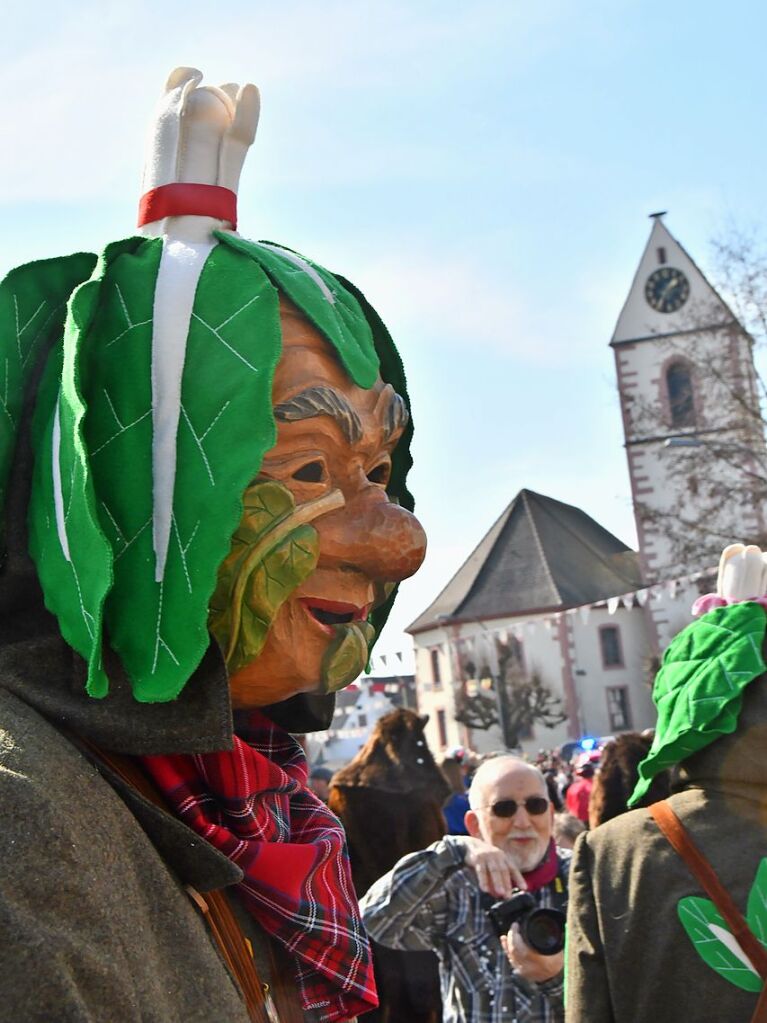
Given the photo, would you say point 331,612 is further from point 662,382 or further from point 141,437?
point 662,382

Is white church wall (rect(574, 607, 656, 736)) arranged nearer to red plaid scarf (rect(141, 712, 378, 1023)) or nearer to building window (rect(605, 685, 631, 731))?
building window (rect(605, 685, 631, 731))

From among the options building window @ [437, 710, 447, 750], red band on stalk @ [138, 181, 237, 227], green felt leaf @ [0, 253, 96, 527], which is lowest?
building window @ [437, 710, 447, 750]

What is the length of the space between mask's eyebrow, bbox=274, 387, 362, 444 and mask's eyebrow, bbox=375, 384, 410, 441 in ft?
0.29

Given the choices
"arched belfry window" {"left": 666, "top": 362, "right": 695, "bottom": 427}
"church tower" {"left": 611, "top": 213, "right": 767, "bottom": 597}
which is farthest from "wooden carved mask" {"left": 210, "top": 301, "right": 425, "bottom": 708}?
"arched belfry window" {"left": 666, "top": 362, "right": 695, "bottom": 427}

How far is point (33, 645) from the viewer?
1.41 metres

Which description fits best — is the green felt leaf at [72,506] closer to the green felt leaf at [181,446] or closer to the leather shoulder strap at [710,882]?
the green felt leaf at [181,446]

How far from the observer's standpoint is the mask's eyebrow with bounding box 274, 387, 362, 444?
5.23ft

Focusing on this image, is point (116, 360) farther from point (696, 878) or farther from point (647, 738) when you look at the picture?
point (647, 738)

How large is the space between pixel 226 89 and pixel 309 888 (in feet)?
3.88

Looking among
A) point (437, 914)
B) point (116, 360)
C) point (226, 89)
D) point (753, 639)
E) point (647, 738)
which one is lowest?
point (437, 914)

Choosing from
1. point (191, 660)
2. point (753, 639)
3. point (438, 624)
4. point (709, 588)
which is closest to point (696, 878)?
point (753, 639)

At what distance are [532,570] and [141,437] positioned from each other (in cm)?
4658

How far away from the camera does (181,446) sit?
1.48 m

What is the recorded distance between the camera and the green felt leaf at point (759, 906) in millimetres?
3031
